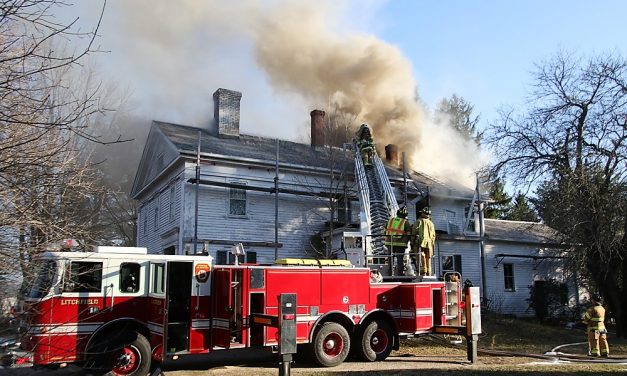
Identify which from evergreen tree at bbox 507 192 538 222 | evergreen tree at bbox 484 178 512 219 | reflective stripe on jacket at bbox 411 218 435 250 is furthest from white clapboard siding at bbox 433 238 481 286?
evergreen tree at bbox 484 178 512 219

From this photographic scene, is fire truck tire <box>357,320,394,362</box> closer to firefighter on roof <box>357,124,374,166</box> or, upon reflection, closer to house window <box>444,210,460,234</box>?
firefighter on roof <box>357,124,374,166</box>

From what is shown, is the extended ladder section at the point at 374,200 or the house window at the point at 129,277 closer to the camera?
the house window at the point at 129,277

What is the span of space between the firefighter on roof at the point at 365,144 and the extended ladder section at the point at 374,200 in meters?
0.13

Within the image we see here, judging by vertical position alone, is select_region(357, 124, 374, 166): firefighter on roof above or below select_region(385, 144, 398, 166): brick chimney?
below

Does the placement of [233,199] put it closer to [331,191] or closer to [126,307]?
[331,191]

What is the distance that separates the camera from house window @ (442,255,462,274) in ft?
82.3

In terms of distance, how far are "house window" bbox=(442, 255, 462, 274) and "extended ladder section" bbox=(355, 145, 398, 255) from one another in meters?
7.49

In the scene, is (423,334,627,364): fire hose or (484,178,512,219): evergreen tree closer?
(423,334,627,364): fire hose

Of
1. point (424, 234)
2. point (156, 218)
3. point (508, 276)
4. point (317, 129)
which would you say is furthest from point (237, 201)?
point (508, 276)

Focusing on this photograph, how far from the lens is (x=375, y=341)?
1130 cm

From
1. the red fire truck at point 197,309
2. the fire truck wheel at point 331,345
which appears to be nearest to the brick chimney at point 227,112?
the red fire truck at point 197,309

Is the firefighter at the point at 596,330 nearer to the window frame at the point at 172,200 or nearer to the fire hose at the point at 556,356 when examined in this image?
the fire hose at the point at 556,356

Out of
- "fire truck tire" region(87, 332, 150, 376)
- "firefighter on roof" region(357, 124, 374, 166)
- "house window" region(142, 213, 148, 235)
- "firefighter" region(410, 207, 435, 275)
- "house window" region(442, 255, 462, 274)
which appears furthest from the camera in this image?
"house window" region(442, 255, 462, 274)

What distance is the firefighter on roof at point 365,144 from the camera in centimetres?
1997
